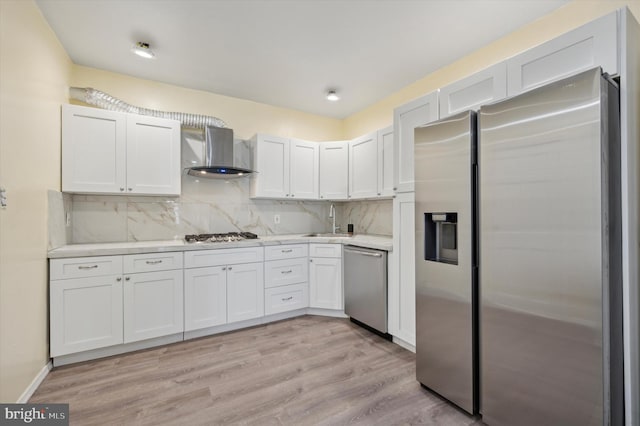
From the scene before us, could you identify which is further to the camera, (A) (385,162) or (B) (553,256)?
(A) (385,162)

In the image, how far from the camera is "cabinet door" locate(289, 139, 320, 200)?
12.1 feet

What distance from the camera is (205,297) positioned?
281 centimetres

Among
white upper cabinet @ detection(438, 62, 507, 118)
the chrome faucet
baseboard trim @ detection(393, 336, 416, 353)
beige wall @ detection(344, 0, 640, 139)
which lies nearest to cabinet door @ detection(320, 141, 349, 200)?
the chrome faucet

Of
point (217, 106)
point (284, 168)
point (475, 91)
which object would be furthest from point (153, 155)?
point (475, 91)

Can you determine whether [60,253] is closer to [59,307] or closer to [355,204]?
[59,307]

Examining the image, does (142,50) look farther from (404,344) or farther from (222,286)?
(404,344)

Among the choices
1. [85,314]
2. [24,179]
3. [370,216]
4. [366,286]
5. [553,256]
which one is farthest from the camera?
[370,216]

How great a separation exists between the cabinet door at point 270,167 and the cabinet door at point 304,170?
83 millimetres

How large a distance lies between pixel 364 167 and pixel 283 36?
1.68 meters

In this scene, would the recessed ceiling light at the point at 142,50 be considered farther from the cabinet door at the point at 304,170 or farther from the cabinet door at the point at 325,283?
the cabinet door at the point at 325,283

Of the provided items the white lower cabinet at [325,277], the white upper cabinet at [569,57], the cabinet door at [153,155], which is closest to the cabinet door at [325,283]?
the white lower cabinet at [325,277]

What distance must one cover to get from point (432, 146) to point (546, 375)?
1.41m

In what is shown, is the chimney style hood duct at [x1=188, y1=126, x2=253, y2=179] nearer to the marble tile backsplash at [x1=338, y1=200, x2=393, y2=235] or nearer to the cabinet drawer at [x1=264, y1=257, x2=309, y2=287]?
the cabinet drawer at [x1=264, y1=257, x2=309, y2=287]

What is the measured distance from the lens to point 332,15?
6.91 ft
